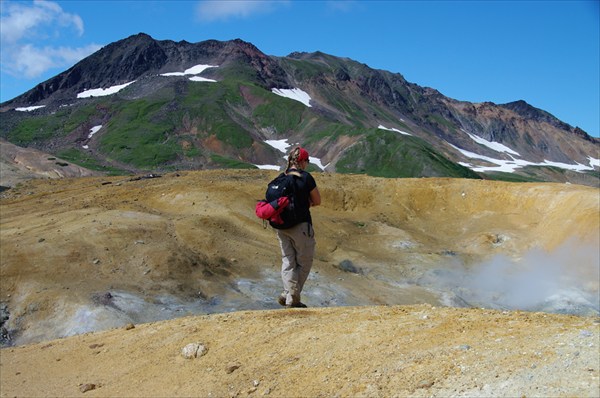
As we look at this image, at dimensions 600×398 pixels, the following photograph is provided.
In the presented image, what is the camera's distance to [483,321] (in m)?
6.89

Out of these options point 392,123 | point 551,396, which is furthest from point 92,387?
point 392,123

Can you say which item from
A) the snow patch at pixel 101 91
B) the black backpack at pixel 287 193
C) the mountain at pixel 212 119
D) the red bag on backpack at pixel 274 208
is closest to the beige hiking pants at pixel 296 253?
the black backpack at pixel 287 193

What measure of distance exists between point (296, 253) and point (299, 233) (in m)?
0.51

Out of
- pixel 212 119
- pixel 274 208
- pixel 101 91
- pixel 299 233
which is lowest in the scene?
pixel 299 233

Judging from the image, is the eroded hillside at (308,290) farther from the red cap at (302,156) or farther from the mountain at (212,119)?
the mountain at (212,119)

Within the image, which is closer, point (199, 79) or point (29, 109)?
point (29, 109)

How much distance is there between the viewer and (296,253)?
32.7 ft

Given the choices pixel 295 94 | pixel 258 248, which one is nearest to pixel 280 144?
pixel 295 94

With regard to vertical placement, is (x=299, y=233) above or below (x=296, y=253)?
above

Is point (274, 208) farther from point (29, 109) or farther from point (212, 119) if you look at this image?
point (29, 109)

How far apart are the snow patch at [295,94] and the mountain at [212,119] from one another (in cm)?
70

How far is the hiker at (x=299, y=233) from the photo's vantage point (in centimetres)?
941

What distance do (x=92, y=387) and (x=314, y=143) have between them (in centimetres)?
10428

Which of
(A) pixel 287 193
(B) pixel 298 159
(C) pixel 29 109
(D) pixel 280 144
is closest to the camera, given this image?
(A) pixel 287 193
